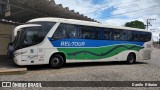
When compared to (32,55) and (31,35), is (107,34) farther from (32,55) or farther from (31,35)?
(32,55)

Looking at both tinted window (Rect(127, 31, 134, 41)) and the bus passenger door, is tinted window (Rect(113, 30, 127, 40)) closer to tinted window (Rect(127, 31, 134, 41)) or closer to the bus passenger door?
tinted window (Rect(127, 31, 134, 41))

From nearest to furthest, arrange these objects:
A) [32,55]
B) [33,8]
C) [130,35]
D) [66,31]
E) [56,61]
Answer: [32,55] → [56,61] → [66,31] → [33,8] → [130,35]

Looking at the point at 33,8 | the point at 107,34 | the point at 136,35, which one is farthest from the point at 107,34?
the point at 33,8

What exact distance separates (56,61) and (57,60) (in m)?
0.09

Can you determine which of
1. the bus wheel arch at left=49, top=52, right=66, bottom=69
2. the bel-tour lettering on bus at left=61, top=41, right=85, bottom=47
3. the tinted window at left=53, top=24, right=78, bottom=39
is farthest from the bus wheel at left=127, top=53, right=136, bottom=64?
the bus wheel arch at left=49, top=52, right=66, bottom=69

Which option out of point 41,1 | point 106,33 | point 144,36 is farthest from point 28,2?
point 144,36

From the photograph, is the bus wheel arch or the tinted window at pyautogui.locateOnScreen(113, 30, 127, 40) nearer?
the bus wheel arch

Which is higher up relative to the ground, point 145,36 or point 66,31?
point 66,31

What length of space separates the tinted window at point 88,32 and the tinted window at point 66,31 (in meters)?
0.53

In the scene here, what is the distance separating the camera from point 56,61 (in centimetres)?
1581

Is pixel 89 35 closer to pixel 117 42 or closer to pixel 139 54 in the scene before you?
pixel 117 42

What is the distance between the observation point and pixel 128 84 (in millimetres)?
11102

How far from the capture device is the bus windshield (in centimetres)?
1467

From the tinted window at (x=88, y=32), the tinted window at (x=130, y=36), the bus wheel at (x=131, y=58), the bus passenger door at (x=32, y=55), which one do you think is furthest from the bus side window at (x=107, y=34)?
the bus passenger door at (x=32, y=55)
